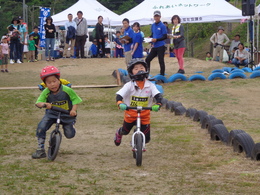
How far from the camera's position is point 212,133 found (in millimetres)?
7977

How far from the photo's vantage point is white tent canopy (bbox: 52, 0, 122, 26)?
27916mm

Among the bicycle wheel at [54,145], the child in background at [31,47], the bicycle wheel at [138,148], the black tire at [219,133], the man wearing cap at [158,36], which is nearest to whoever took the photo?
the bicycle wheel at [138,148]

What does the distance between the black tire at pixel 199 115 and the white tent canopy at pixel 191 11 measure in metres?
15.4

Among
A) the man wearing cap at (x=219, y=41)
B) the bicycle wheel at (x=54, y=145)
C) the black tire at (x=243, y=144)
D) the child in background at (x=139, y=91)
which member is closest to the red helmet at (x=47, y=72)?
the bicycle wheel at (x=54, y=145)

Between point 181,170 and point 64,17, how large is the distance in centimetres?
2323

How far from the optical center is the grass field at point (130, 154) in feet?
17.0

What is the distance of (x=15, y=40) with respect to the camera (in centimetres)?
2177

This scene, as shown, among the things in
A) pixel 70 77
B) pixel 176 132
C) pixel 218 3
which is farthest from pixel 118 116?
pixel 218 3

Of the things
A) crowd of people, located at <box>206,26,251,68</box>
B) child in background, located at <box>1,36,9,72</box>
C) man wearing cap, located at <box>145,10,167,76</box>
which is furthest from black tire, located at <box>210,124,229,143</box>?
crowd of people, located at <box>206,26,251,68</box>

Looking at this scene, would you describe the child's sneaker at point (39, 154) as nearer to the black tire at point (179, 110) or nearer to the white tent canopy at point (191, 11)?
the black tire at point (179, 110)

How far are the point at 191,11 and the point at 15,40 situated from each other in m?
8.63

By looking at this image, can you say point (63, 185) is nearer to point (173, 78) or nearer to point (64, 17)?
point (173, 78)

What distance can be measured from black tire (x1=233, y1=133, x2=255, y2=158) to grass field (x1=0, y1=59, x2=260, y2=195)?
10cm

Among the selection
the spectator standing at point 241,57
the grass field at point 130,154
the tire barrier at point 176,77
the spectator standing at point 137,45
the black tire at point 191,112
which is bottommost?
the grass field at point 130,154
